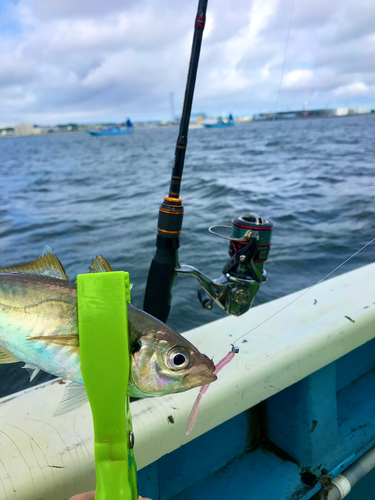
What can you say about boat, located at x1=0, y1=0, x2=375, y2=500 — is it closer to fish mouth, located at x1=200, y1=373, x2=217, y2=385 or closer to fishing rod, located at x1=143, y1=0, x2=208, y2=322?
fishing rod, located at x1=143, y1=0, x2=208, y2=322

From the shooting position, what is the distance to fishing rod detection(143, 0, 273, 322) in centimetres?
183

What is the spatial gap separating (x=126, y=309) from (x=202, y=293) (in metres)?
1.76

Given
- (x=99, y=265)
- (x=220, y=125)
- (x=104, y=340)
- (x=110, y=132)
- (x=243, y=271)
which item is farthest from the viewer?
(x=220, y=125)

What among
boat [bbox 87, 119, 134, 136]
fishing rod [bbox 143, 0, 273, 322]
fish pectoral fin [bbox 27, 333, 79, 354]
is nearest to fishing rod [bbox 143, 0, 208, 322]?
fishing rod [bbox 143, 0, 273, 322]

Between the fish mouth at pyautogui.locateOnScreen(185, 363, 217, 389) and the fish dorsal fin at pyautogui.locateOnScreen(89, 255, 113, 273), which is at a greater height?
the fish dorsal fin at pyautogui.locateOnScreen(89, 255, 113, 273)

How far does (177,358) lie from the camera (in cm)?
77

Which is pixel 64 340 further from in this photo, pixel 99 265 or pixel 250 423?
pixel 250 423

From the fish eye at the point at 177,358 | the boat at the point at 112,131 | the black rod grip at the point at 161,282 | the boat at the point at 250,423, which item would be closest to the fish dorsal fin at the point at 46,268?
the fish eye at the point at 177,358

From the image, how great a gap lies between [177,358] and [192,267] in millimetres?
1153

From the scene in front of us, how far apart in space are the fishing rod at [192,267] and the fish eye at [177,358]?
3.45ft

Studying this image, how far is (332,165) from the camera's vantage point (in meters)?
17.1

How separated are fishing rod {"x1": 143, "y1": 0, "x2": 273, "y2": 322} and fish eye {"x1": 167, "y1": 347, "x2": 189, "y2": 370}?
41.4 inches

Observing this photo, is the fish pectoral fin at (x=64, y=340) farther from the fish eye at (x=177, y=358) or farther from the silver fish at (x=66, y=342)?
the fish eye at (x=177, y=358)

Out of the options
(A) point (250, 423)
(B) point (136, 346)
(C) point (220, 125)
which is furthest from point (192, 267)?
(C) point (220, 125)
